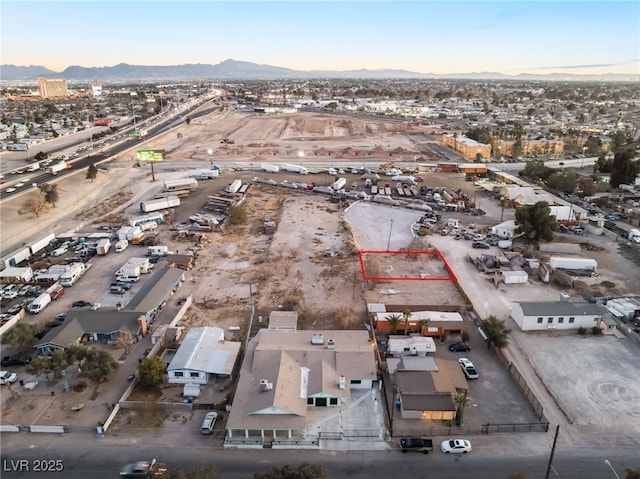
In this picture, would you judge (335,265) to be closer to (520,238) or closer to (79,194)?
(520,238)

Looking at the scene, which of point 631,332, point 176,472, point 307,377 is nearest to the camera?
point 176,472

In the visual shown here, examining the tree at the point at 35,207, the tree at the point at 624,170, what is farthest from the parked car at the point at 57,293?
the tree at the point at 624,170

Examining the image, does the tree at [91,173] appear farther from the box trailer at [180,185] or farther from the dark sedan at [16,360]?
the dark sedan at [16,360]

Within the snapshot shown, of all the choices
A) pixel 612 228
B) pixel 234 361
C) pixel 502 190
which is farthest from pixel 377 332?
pixel 502 190

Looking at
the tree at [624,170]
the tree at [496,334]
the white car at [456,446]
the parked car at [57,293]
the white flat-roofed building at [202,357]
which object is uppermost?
the tree at [624,170]

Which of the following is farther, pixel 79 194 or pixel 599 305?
pixel 79 194

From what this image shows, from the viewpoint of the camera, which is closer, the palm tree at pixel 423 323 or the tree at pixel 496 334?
the tree at pixel 496 334
